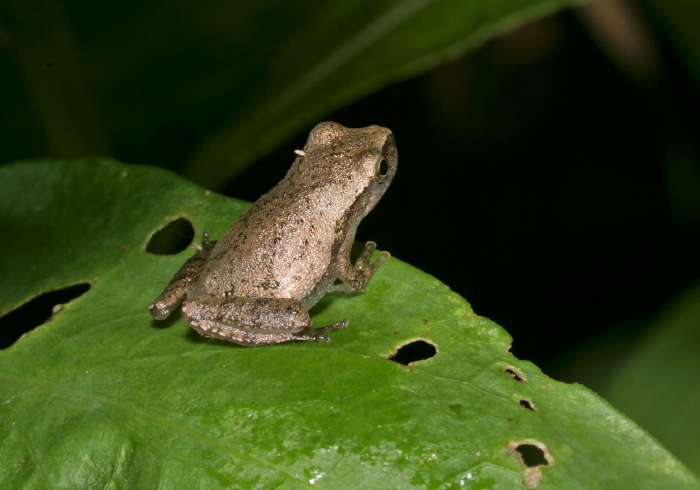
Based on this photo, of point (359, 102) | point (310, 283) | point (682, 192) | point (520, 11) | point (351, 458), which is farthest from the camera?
point (359, 102)

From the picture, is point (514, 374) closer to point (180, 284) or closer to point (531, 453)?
point (531, 453)

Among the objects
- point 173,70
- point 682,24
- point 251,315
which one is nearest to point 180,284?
point 251,315

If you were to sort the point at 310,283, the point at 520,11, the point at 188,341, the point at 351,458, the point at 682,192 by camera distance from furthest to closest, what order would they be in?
the point at 682,192 < the point at 520,11 < the point at 310,283 < the point at 188,341 < the point at 351,458

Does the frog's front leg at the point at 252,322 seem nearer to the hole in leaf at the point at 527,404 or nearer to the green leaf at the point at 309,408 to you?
the green leaf at the point at 309,408

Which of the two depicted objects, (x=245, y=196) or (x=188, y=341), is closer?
(x=188, y=341)

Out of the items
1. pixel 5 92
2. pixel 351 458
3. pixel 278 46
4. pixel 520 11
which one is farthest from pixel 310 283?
pixel 5 92

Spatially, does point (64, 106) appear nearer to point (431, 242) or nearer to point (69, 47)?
point (69, 47)

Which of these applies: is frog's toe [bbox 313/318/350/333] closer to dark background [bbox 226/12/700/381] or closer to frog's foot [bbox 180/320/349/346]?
frog's foot [bbox 180/320/349/346]
